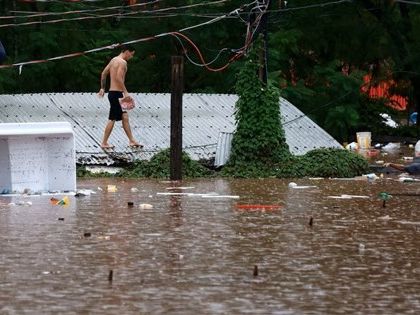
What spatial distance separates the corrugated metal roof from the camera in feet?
80.6

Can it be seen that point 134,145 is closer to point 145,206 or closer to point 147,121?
point 147,121

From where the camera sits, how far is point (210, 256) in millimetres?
11203

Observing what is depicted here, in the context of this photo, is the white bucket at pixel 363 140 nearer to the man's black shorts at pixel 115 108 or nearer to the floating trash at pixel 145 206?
the man's black shorts at pixel 115 108

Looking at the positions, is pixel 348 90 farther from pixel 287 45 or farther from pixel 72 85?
pixel 72 85

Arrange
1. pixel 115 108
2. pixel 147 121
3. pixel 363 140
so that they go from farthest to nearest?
pixel 363 140 → pixel 147 121 → pixel 115 108

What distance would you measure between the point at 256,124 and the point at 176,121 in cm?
235

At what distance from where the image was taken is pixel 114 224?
13773 mm

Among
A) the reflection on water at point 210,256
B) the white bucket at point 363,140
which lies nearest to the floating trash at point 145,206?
the reflection on water at point 210,256

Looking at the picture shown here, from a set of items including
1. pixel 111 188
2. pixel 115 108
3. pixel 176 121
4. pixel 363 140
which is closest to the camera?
pixel 111 188

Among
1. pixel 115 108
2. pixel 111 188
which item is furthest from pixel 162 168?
pixel 111 188

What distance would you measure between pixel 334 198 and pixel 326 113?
17.1 meters

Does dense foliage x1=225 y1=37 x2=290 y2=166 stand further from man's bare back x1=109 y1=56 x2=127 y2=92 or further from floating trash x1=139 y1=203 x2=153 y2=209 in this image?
floating trash x1=139 y1=203 x2=153 y2=209

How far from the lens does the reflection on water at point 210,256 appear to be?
898cm

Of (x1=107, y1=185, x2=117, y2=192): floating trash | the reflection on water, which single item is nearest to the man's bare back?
(x1=107, y1=185, x2=117, y2=192): floating trash
